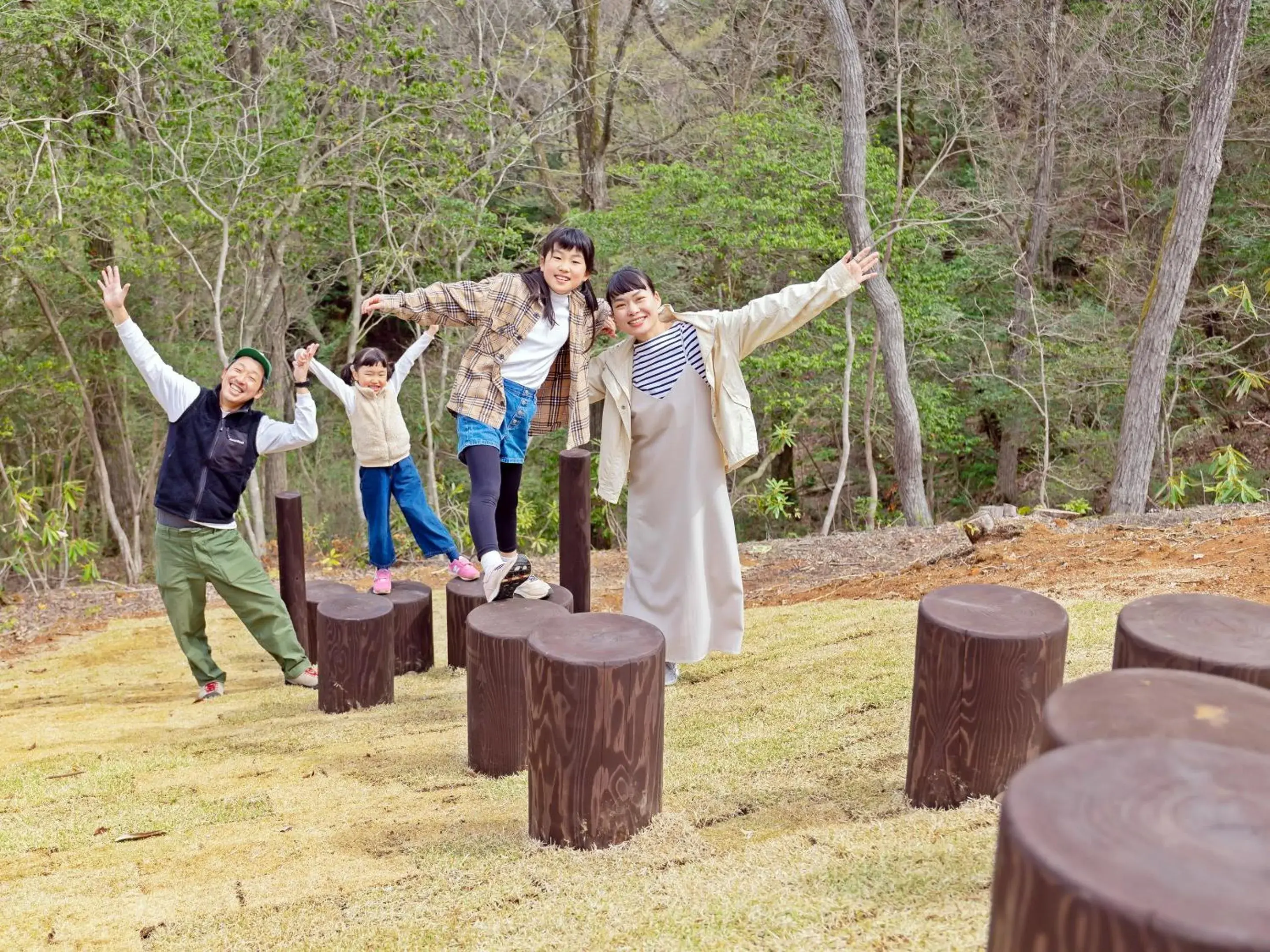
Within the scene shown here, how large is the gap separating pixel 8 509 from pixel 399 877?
1304 cm

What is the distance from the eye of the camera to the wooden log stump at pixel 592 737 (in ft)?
8.39

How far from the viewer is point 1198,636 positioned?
2229 millimetres

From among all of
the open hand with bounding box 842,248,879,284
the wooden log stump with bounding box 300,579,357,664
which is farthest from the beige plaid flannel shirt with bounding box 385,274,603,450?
the wooden log stump with bounding box 300,579,357,664

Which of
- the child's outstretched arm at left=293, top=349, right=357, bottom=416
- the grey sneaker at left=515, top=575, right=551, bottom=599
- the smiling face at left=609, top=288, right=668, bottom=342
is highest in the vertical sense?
the smiling face at left=609, top=288, right=668, bottom=342

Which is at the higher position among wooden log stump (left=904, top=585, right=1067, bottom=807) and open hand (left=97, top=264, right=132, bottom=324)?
open hand (left=97, top=264, right=132, bottom=324)

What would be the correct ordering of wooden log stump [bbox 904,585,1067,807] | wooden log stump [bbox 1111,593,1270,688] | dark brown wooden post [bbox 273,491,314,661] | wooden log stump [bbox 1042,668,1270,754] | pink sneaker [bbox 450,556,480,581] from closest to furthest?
wooden log stump [bbox 1042,668,1270,754] → wooden log stump [bbox 1111,593,1270,688] → wooden log stump [bbox 904,585,1067,807] → pink sneaker [bbox 450,556,480,581] → dark brown wooden post [bbox 273,491,314,661]

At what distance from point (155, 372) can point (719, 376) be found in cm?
268

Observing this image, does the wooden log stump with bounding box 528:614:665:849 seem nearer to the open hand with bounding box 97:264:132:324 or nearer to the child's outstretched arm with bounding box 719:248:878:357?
the child's outstretched arm with bounding box 719:248:878:357

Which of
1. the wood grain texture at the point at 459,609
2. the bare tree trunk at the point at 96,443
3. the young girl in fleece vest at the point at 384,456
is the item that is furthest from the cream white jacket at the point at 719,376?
the bare tree trunk at the point at 96,443

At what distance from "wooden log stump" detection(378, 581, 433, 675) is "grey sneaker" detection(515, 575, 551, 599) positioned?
139cm

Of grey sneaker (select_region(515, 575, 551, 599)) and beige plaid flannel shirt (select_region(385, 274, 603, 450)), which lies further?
grey sneaker (select_region(515, 575, 551, 599))

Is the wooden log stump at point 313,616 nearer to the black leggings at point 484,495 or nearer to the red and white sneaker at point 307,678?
the red and white sneaker at point 307,678

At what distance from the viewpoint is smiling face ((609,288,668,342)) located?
4078 millimetres

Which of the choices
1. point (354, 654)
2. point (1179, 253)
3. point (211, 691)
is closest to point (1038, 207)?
point (1179, 253)
